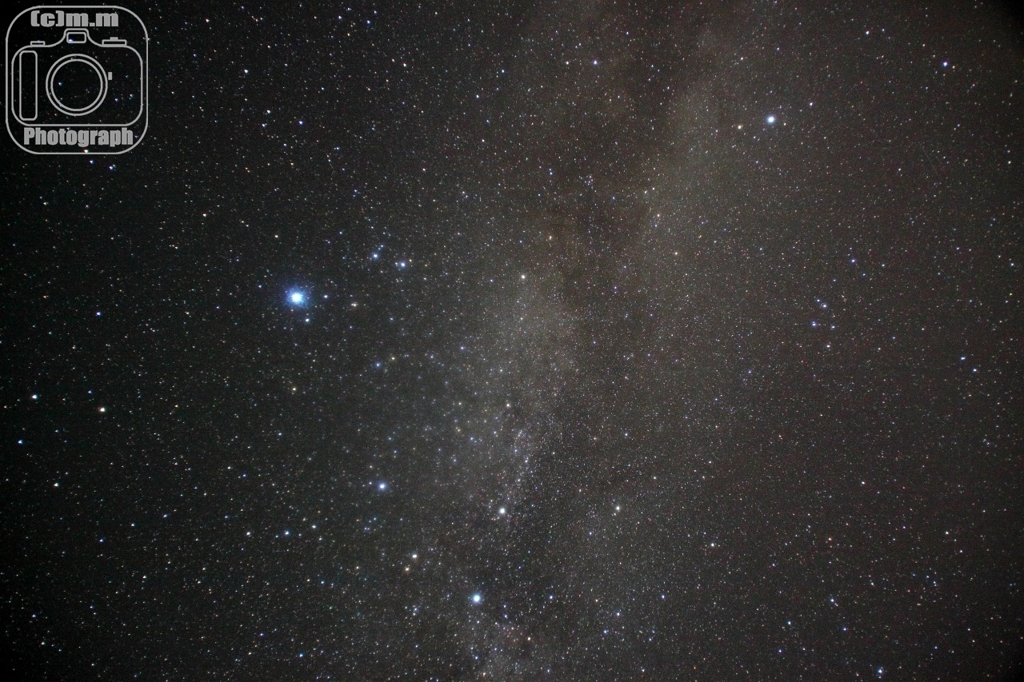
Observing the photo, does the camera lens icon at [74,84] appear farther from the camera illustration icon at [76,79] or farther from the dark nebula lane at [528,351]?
the dark nebula lane at [528,351]

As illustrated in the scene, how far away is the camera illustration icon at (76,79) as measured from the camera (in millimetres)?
816

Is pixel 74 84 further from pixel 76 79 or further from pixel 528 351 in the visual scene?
pixel 528 351

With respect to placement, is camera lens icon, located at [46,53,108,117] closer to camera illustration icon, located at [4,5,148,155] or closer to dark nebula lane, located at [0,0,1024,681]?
camera illustration icon, located at [4,5,148,155]

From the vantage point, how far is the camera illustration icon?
816 mm

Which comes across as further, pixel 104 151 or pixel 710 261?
pixel 710 261

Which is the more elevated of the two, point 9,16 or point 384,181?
point 9,16

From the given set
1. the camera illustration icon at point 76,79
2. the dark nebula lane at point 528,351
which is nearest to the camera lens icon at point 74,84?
the camera illustration icon at point 76,79

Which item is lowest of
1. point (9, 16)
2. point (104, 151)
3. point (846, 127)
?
point (846, 127)

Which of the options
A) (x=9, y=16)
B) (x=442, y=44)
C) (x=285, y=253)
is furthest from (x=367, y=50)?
(x=9, y=16)

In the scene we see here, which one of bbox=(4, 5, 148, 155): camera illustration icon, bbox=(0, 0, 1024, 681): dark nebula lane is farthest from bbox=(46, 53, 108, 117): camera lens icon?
bbox=(0, 0, 1024, 681): dark nebula lane

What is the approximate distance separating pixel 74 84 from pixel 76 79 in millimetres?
11

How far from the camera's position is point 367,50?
0.87 m

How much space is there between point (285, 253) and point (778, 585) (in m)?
1.33

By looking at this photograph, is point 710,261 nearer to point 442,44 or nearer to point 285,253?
point 442,44
